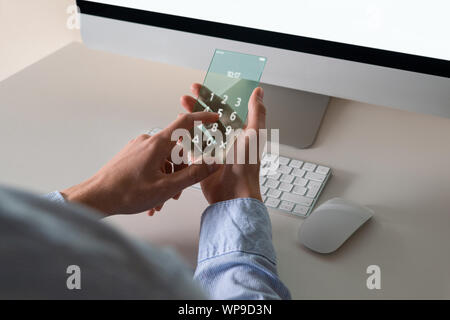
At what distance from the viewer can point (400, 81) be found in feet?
1.93

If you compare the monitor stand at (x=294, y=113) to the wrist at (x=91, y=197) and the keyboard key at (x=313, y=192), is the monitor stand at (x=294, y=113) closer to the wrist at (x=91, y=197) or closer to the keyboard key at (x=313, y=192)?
the keyboard key at (x=313, y=192)

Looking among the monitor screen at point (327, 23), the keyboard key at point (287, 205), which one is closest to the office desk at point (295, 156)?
→ the keyboard key at point (287, 205)

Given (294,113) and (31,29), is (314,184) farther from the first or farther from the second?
(31,29)

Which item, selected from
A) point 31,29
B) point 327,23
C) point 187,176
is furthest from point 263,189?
point 31,29

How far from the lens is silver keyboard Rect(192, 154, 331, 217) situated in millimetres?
578

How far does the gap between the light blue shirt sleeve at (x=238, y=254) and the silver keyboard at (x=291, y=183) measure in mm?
73

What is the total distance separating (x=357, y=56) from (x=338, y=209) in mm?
192

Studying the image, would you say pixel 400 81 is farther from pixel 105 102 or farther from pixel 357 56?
pixel 105 102

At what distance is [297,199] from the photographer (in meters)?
0.59

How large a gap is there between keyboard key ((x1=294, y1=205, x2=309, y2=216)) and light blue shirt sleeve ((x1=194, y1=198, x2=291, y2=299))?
0.07 m

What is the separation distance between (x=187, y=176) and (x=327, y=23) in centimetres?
26

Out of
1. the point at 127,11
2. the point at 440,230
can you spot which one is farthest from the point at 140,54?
the point at 440,230

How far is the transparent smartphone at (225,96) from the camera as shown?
1.83 feet
